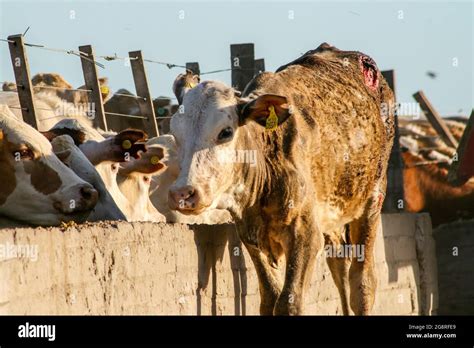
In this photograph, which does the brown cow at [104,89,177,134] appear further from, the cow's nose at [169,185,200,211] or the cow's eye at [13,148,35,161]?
the cow's nose at [169,185,200,211]

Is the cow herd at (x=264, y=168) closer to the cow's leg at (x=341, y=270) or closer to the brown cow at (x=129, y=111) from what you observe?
the cow's leg at (x=341, y=270)

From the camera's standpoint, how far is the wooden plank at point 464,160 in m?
19.2

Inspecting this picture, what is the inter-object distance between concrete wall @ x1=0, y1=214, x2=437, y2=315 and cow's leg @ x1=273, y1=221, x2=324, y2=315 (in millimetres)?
752

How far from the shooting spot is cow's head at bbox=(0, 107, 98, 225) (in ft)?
31.8

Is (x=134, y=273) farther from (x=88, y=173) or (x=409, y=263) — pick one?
(x=409, y=263)

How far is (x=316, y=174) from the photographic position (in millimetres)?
10594

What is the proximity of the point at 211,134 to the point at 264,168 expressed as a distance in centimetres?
71

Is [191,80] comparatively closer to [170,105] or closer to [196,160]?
[196,160]

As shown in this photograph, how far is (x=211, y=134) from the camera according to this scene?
945 cm

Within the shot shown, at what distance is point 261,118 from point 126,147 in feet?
6.23

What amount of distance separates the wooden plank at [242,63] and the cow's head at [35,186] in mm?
6029

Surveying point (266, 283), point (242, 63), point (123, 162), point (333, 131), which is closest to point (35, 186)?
→ point (266, 283)

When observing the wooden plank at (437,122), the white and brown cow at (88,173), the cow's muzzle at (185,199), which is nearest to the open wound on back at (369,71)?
the white and brown cow at (88,173)
